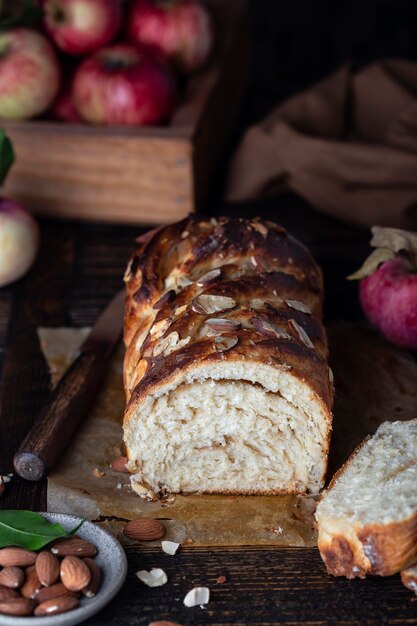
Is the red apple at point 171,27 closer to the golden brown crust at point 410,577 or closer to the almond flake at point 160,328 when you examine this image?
the almond flake at point 160,328

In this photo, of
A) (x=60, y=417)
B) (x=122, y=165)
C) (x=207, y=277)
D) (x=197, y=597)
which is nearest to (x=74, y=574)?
(x=197, y=597)

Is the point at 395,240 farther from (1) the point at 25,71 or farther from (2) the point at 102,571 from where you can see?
Answer: (1) the point at 25,71

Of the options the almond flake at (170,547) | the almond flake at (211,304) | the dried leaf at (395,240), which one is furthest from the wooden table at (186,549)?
the almond flake at (211,304)

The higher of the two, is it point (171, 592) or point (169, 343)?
point (169, 343)

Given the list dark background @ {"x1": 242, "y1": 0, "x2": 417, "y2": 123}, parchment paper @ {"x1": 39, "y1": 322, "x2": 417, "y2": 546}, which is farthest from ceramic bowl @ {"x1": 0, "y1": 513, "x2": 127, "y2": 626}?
dark background @ {"x1": 242, "y1": 0, "x2": 417, "y2": 123}

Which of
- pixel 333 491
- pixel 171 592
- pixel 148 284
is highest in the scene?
pixel 148 284

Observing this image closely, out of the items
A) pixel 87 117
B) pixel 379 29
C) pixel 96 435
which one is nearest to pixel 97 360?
pixel 96 435

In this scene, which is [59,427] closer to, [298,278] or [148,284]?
[148,284]
